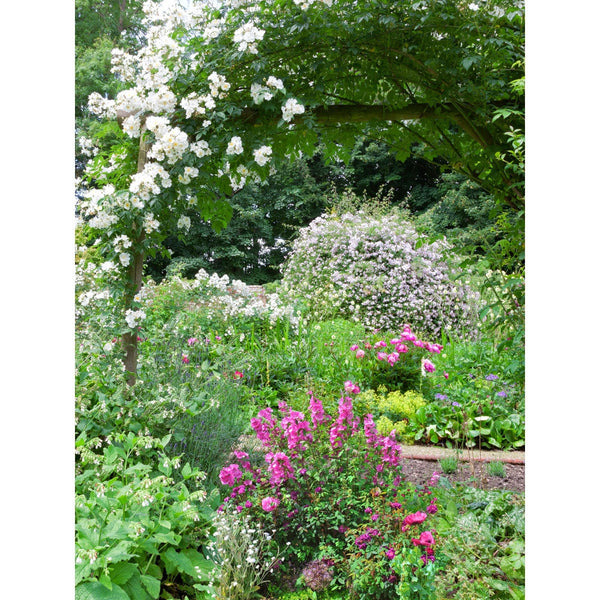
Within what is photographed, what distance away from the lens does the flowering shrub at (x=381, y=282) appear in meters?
5.53

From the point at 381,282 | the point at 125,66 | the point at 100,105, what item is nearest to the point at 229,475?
the point at 100,105

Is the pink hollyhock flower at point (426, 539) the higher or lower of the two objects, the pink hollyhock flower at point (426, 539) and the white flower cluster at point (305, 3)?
the lower

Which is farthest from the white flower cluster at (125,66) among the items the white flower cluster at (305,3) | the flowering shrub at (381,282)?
the flowering shrub at (381,282)

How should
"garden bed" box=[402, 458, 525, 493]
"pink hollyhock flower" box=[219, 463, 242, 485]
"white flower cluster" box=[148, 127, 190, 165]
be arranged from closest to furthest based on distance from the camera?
"pink hollyhock flower" box=[219, 463, 242, 485], "white flower cluster" box=[148, 127, 190, 165], "garden bed" box=[402, 458, 525, 493]

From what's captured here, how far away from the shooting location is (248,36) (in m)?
2.06

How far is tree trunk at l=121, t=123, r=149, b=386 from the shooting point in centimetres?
227

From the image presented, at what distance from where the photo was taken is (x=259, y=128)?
7.54 ft

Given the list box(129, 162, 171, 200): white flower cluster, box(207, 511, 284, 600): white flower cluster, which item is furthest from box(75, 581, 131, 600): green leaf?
box(129, 162, 171, 200): white flower cluster

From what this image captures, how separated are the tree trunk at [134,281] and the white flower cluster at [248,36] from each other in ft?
1.86

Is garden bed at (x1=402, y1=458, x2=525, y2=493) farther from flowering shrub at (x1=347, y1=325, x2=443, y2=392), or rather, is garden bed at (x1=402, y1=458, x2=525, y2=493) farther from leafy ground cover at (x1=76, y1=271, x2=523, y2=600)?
flowering shrub at (x1=347, y1=325, x2=443, y2=392)

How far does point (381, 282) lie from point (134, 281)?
3583 millimetres

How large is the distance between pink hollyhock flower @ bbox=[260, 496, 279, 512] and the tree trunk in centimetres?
100

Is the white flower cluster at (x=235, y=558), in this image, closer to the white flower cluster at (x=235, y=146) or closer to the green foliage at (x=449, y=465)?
the green foliage at (x=449, y=465)
